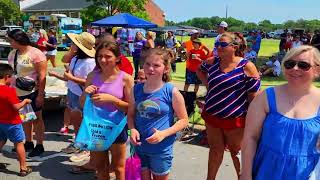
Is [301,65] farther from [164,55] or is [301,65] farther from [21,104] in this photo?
[21,104]

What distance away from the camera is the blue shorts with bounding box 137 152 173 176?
3.28m

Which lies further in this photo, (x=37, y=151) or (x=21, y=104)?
(x=37, y=151)

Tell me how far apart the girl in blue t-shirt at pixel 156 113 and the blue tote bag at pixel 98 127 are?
1.13ft

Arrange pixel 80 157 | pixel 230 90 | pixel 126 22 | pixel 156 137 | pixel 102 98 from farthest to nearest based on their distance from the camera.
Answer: pixel 126 22 < pixel 80 157 < pixel 230 90 < pixel 102 98 < pixel 156 137

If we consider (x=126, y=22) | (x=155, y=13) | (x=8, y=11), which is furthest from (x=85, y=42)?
(x=155, y=13)

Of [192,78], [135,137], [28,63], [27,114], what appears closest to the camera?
[135,137]

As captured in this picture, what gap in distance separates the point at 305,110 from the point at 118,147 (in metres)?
1.89

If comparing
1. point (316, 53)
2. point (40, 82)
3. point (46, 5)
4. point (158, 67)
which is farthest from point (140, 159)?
point (46, 5)

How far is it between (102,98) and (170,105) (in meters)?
0.63

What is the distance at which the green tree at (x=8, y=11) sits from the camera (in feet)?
208

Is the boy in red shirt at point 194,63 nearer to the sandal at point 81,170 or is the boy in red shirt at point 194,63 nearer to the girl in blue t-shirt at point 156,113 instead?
the sandal at point 81,170

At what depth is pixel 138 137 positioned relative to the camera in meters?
3.21

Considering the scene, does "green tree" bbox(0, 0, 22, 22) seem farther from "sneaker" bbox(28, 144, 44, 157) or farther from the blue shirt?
the blue shirt

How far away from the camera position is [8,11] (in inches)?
2530
